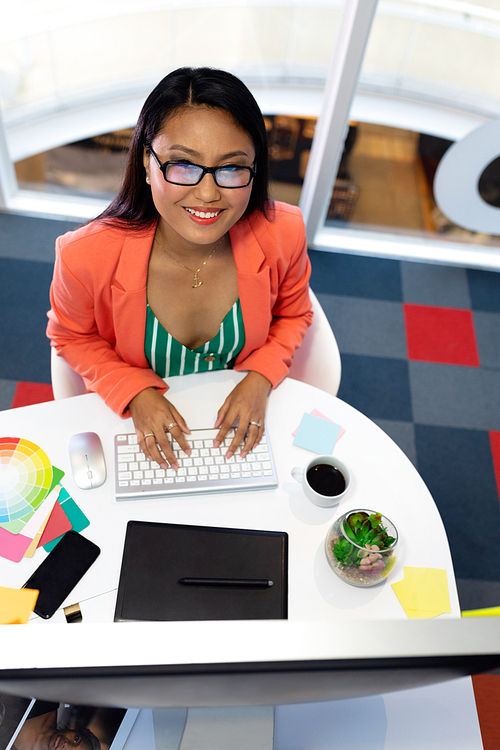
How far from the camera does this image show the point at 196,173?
1.16 metres

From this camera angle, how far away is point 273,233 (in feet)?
4.78

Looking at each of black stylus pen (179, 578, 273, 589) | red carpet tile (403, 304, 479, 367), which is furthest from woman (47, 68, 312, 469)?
red carpet tile (403, 304, 479, 367)

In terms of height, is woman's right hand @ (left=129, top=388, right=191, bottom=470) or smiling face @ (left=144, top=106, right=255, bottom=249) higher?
smiling face @ (left=144, top=106, right=255, bottom=249)

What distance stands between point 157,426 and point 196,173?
0.54 m

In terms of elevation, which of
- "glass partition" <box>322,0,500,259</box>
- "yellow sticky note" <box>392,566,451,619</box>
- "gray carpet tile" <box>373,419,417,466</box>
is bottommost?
"gray carpet tile" <box>373,419,417,466</box>

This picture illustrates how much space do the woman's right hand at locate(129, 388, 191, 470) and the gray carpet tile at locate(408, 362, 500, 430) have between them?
4.78ft

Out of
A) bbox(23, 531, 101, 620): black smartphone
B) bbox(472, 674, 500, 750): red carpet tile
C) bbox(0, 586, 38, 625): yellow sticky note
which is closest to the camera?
bbox(0, 586, 38, 625): yellow sticky note

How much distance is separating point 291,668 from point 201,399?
87cm

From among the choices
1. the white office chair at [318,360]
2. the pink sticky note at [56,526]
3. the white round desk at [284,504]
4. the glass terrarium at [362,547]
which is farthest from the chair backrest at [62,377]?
the glass terrarium at [362,547]

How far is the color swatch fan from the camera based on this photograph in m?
1.17

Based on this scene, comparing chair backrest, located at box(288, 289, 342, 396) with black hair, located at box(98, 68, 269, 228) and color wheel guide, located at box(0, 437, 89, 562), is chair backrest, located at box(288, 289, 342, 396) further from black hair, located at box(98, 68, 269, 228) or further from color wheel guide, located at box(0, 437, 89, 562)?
color wheel guide, located at box(0, 437, 89, 562)

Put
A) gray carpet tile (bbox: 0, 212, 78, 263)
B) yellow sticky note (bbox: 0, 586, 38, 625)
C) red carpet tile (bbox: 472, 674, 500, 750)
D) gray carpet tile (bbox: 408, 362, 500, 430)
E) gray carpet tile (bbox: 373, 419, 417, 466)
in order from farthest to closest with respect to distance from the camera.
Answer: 1. gray carpet tile (bbox: 0, 212, 78, 263)
2. gray carpet tile (bbox: 408, 362, 500, 430)
3. gray carpet tile (bbox: 373, 419, 417, 466)
4. red carpet tile (bbox: 472, 674, 500, 750)
5. yellow sticky note (bbox: 0, 586, 38, 625)

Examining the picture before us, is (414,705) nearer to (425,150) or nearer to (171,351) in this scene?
(171,351)

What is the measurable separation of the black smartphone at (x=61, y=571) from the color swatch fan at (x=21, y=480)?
3.9 inches
